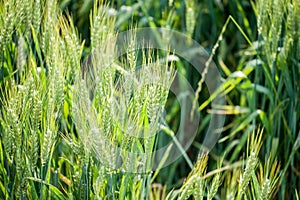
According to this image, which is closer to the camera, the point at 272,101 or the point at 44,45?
the point at 44,45

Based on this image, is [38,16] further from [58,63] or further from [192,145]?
[192,145]

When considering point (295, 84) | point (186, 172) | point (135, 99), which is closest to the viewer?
point (135, 99)

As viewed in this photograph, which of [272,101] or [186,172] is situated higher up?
[272,101]

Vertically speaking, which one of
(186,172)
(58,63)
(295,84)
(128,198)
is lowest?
(186,172)

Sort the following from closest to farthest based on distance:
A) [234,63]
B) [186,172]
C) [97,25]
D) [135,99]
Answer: [135,99] < [97,25] < [186,172] < [234,63]

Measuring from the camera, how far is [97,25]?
119cm

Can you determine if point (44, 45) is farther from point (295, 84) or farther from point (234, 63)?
point (234, 63)

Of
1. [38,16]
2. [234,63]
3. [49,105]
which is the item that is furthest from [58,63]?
[234,63]

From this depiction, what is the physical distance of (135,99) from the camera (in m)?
1.02

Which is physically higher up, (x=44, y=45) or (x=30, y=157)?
(x=44, y=45)

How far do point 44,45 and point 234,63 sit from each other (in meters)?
0.97

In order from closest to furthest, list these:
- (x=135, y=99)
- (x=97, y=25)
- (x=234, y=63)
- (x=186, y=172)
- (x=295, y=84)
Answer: (x=135, y=99) < (x=97, y=25) < (x=295, y=84) < (x=186, y=172) < (x=234, y=63)

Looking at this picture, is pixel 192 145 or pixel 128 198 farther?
pixel 192 145

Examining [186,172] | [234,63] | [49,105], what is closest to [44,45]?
[49,105]
